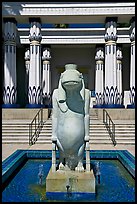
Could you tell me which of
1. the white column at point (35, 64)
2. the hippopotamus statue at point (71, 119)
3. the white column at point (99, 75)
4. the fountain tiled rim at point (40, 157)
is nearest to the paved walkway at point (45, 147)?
the fountain tiled rim at point (40, 157)

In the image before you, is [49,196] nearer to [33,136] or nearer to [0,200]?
[0,200]

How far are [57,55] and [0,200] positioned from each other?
16.8 meters

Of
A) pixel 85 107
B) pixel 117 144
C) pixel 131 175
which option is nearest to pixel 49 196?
pixel 85 107

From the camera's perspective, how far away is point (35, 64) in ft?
45.3

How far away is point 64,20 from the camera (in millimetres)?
14461

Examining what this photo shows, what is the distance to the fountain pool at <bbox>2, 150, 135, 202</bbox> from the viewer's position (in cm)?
429

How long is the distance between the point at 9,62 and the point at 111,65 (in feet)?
18.1

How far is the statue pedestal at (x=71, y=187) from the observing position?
4.18m

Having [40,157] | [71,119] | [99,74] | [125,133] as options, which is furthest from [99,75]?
[71,119]

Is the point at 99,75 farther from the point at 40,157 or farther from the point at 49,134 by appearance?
the point at 40,157

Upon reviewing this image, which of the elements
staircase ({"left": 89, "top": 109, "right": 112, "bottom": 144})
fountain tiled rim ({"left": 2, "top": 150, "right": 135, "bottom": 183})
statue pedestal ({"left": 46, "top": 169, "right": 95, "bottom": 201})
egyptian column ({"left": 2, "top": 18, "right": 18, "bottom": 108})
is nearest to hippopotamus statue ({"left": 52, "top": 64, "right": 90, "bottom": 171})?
statue pedestal ({"left": 46, "top": 169, "right": 95, "bottom": 201})

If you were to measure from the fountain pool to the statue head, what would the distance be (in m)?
1.68

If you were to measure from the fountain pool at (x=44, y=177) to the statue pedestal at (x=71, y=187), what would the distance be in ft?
0.16

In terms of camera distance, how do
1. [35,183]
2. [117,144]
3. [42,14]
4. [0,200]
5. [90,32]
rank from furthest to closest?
[90,32] < [42,14] < [117,144] < [35,183] < [0,200]
